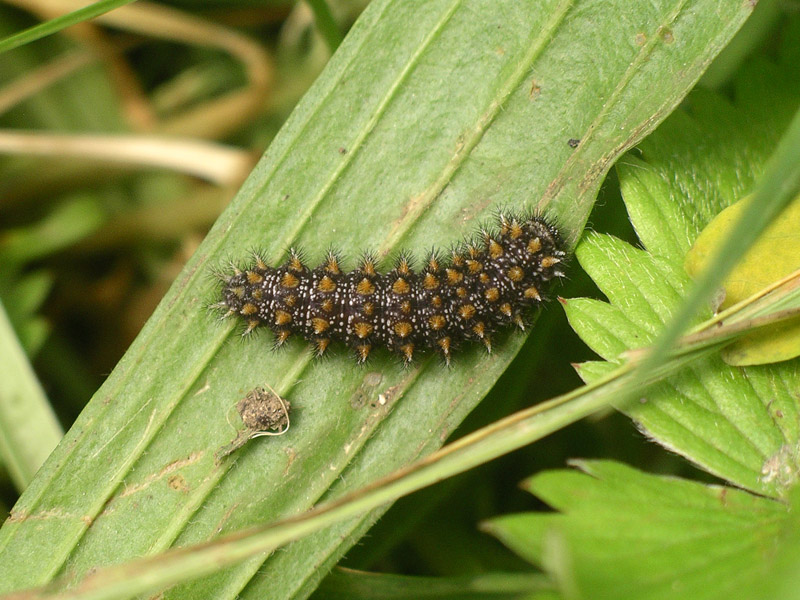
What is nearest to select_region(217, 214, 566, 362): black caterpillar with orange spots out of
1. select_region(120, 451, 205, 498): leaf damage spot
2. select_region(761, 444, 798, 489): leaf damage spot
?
select_region(120, 451, 205, 498): leaf damage spot

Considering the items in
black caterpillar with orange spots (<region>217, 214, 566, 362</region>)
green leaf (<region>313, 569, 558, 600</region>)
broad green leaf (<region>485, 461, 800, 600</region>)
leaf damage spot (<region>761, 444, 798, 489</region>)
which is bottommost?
green leaf (<region>313, 569, 558, 600</region>)

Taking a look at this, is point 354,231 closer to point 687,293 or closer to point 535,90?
point 535,90

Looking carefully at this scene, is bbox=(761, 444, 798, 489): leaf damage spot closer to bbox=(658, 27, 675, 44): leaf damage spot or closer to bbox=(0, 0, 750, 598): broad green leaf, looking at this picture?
bbox=(0, 0, 750, 598): broad green leaf

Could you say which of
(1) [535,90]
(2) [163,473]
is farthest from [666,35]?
(2) [163,473]

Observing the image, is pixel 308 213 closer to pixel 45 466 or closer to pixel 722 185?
pixel 45 466

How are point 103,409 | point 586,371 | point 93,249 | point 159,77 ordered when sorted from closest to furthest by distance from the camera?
point 586,371 → point 103,409 → point 93,249 → point 159,77

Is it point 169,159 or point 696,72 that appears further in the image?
point 169,159

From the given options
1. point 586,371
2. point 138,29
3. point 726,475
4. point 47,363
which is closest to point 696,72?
point 586,371
